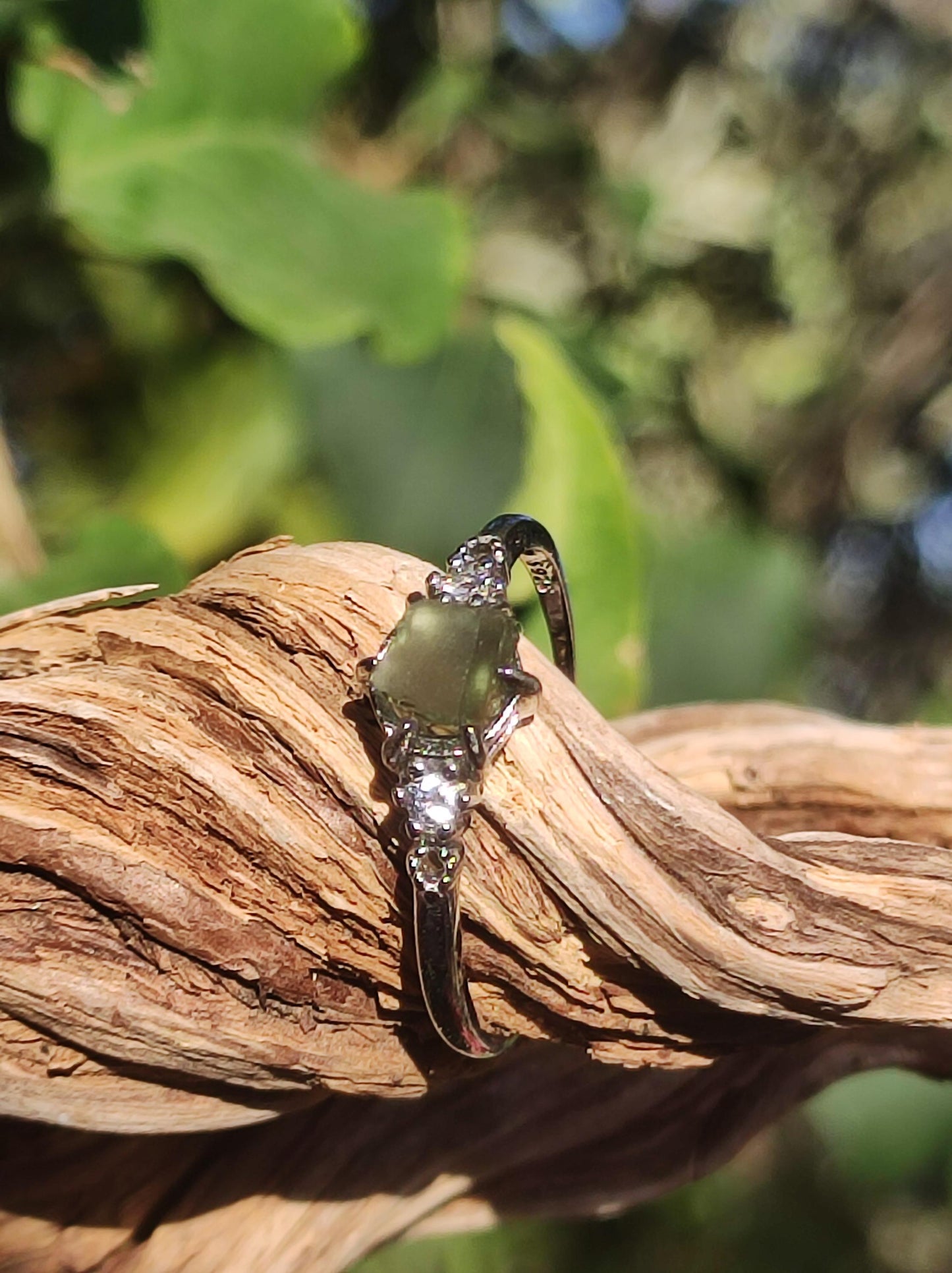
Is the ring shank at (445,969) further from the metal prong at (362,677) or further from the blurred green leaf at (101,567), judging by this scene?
the blurred green leaf at (101,567)

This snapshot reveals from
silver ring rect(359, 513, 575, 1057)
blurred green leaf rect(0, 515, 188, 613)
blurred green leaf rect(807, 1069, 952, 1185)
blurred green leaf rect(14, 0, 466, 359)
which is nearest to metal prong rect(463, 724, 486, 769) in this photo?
silver ring rect(359, 513, 575, 1057)

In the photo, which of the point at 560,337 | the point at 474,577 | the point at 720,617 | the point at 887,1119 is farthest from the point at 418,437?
the point at 887,1119

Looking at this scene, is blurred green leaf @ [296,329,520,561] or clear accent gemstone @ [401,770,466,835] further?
blurred green leaf @ [296,329,520,561]

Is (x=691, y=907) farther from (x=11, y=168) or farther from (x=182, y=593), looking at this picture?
(x=11, y=168)

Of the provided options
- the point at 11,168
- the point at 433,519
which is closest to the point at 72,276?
the point at 11,168

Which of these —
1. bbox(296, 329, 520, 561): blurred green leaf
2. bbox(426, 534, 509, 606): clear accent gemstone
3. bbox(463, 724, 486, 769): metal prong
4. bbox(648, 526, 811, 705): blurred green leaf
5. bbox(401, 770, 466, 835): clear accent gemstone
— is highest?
bbox(296, 329, 520, 561): blurred green leaf

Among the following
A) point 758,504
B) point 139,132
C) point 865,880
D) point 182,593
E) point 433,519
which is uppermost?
point 758,504

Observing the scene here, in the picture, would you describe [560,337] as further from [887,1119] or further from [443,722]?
[887,1119]

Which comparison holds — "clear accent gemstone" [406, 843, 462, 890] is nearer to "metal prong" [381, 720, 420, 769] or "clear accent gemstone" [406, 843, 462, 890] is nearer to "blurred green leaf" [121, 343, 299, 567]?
"metal prong" [381, 720, 420, 769]
